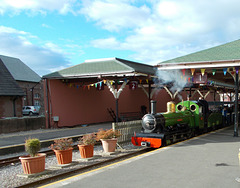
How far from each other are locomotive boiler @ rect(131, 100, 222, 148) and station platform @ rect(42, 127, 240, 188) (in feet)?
5.04

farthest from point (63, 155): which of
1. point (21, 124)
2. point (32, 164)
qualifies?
point (21, 124)

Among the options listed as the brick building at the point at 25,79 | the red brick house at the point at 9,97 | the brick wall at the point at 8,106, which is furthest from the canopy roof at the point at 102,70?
the brick building at the point at 25,79

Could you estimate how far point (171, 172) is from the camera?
5.60m

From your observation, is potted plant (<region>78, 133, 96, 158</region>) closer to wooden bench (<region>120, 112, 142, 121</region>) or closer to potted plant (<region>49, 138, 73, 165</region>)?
potted plant (<region>49, 138, 73, 165</region>)

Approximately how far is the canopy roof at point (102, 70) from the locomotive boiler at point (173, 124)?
373cm

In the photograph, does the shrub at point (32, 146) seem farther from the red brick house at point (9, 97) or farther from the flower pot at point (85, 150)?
A: the red brick house at point (9, 97)

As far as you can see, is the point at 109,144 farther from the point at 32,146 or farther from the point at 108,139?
the point at 32,146

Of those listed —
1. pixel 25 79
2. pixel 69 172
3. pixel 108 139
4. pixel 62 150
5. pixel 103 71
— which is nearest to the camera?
pixel 69 172

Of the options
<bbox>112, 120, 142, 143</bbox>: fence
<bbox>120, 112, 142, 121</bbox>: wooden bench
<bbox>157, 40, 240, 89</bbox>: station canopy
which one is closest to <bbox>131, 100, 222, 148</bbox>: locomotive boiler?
<bbox>112, 120, 142, 143</bbox>: fence

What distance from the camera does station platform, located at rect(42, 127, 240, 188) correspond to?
488cm

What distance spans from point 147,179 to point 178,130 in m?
5.58

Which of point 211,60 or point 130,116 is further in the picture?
point 130,116

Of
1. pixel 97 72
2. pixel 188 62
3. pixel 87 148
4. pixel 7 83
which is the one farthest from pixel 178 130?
pixel 7 83

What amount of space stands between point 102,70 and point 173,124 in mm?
6463
